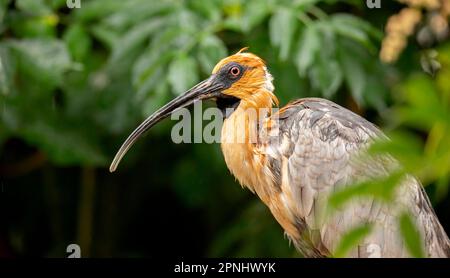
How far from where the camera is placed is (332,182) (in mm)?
2883

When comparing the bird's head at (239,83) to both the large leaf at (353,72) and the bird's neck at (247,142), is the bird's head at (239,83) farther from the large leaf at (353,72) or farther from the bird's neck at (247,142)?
the large leaf at (353,72)

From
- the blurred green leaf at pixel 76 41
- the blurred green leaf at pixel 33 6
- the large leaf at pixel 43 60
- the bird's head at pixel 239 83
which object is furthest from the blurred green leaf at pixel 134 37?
the bird's head at pixel 239 83

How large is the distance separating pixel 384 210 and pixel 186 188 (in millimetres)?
2609

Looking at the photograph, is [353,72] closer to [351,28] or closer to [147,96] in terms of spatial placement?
[351,28]

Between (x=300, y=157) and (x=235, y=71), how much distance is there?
1.29 ft

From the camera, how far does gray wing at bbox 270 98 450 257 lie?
9.09 ft

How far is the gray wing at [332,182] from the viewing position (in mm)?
2771

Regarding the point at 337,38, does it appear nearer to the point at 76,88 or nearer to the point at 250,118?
the point at 250,118

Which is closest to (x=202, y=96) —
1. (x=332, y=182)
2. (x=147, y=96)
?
(x=332, y=182)

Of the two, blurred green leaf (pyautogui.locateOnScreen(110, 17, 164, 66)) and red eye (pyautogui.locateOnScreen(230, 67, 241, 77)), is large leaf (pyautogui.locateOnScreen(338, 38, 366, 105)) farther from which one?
red eye (pyautogui.locateOnScreen(230, 67, 241, 77))

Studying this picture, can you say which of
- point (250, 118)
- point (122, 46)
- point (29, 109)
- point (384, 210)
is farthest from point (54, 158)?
point (384, 210)

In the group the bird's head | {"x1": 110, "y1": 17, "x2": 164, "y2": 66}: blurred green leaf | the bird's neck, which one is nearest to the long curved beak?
the bird's head

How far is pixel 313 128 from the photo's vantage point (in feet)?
9.63

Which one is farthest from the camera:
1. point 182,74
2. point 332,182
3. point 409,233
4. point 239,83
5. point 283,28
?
point 283,28
